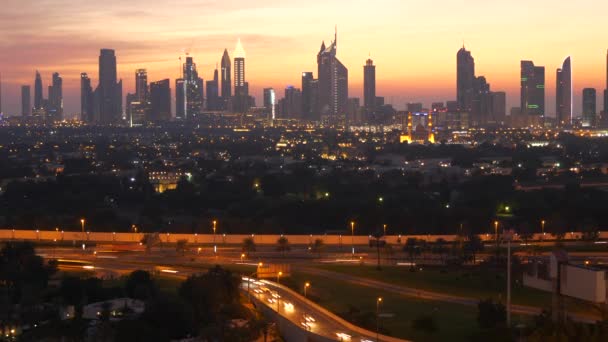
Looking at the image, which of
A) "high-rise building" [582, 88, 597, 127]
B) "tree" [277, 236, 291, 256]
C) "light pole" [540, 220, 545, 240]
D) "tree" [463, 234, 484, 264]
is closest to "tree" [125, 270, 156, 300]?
"tree" [277, 236, 291, 256]

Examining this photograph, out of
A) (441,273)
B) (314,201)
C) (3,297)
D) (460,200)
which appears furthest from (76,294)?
(460,200)

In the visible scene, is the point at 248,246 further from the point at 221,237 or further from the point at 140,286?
the point at 140,286

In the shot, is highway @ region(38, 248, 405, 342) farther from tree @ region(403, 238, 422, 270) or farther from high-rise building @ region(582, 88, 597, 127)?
high-rise building @ region(582, 88, 597, 127)

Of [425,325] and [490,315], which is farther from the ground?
[490,315]

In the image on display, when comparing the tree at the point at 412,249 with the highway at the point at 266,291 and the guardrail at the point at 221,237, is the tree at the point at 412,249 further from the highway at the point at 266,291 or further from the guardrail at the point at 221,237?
the highway at the point at 266,291

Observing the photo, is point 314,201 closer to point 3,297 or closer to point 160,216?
point 160,216

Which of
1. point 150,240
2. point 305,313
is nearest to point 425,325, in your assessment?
point 305,313
